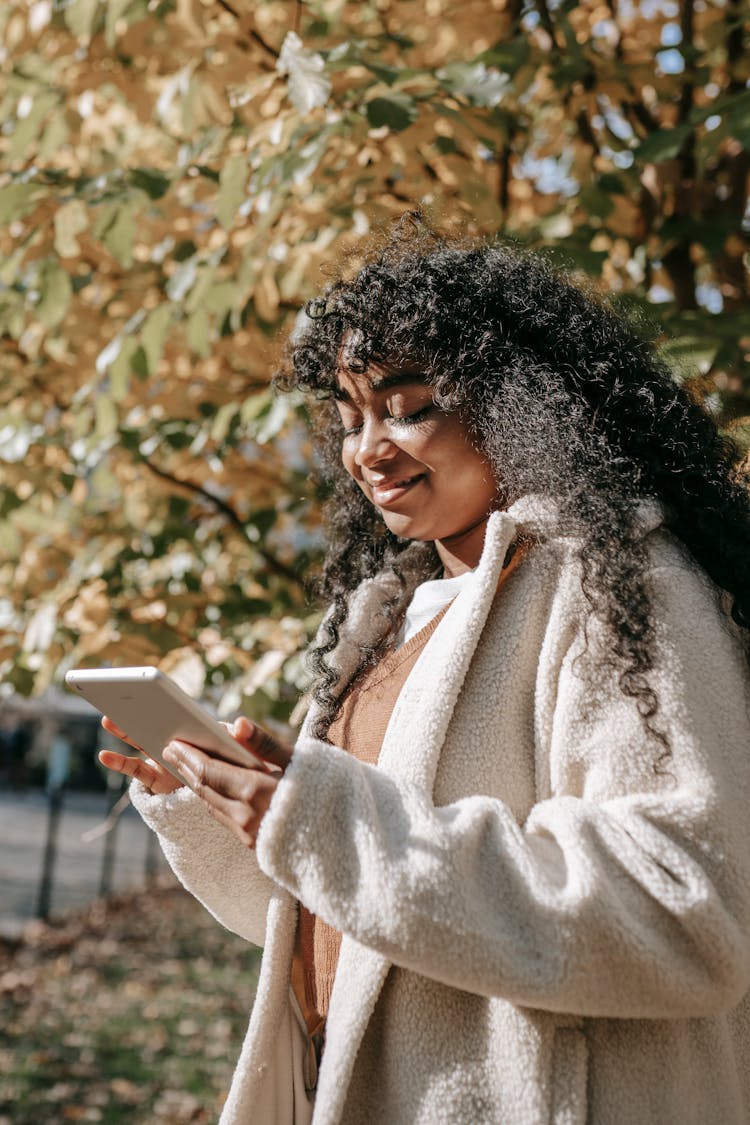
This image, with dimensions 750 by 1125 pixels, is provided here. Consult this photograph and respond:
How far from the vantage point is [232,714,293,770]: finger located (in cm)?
136

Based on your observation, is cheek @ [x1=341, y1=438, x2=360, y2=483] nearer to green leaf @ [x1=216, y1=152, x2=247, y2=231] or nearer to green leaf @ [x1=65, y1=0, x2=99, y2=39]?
green leaf @ [x1=216, y1=152, x2=247, y2=231]

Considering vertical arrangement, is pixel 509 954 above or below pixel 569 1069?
above

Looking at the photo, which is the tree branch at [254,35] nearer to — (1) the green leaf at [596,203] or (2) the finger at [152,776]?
(1) the green leaf at [596,203]

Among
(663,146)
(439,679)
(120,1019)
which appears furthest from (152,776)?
(120,1019)

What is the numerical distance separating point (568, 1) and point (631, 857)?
7.17 ft

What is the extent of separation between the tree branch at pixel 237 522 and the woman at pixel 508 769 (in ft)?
5.21

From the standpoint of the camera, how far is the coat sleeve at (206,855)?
1787 millimetres

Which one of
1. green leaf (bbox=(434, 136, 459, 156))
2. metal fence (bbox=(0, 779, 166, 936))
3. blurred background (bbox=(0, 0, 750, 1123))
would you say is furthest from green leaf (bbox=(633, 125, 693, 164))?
metal fence (bbox=(0, 779, 166, 936))

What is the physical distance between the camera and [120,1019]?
564 cm

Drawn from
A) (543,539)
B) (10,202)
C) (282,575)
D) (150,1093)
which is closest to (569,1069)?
(543,539)

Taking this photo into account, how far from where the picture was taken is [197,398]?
3.43m

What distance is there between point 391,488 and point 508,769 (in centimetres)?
48

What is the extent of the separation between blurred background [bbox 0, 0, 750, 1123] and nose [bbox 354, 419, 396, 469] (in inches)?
22.2

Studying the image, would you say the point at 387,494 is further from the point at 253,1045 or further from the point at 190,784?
the point at 253,1045
